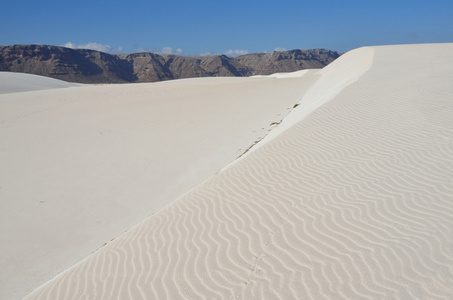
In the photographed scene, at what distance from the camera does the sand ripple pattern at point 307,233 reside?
12.3 feet

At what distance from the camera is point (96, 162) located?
12.3 m

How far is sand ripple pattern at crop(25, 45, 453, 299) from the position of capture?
12.3 feet

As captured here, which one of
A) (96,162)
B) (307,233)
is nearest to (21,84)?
(96,162)

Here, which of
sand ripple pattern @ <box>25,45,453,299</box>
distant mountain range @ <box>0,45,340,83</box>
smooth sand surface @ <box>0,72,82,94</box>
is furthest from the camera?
distant mountain range @ <box>0,45,340,83</box>

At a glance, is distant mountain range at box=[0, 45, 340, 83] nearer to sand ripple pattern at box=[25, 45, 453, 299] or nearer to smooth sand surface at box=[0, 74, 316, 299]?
smooth sand surface at box=[0, 74, 316, 299]

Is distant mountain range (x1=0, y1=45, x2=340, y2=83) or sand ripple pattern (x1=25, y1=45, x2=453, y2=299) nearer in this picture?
sand ripple pattern (x1=25, y1=45, x2=453, y2=299)

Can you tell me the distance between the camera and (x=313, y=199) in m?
5.58

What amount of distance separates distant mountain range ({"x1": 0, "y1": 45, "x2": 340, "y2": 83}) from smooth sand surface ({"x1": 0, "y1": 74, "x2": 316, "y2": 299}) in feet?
298

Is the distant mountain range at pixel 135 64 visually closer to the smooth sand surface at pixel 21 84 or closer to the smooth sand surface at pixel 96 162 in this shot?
the smooth sand surface at pixel 21 84

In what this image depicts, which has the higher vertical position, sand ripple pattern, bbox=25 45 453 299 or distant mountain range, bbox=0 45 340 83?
sand ripple pattern, bbox=25 45 453 299

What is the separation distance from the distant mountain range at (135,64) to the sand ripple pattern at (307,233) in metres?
110

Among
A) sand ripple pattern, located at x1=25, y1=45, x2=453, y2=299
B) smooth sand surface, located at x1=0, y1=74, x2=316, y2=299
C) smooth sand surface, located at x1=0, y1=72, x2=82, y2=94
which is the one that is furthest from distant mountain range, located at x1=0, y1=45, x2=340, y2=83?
sand ripple pattern, located at x1=25, y1=45, x2=453, y2=299

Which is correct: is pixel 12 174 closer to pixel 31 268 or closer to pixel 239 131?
pixel 31 268

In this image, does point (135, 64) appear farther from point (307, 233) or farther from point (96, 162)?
point (307, 233)
